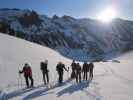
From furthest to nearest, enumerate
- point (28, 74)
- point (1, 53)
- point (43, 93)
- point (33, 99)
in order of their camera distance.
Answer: point (1, 53) < point (28, 74) < point (43, 93) < point (33, 99)

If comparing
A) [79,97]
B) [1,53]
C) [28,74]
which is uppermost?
[1,53]

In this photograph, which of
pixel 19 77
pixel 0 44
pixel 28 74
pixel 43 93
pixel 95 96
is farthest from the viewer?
pixel 0 44

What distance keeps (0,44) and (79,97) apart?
2346 cm

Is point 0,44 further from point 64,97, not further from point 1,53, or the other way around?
point 64,97

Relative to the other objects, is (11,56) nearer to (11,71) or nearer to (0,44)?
(0,44)

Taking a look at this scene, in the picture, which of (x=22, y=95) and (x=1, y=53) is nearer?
(x=22, y=95)

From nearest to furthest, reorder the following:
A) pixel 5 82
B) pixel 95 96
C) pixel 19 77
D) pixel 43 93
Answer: pixel 95 96
pixel 43 93
pixel 5 82
pixel 19 77

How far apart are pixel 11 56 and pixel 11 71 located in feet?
25.9

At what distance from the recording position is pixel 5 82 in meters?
17.0

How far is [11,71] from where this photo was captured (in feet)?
70.0

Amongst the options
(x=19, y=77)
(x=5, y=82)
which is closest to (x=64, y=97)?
(x=5, y=82)

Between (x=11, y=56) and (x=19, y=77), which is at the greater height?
(x=11, y=56)

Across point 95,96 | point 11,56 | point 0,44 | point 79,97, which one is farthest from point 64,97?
point 0,44

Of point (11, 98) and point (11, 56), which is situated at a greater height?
point (11, 56)
